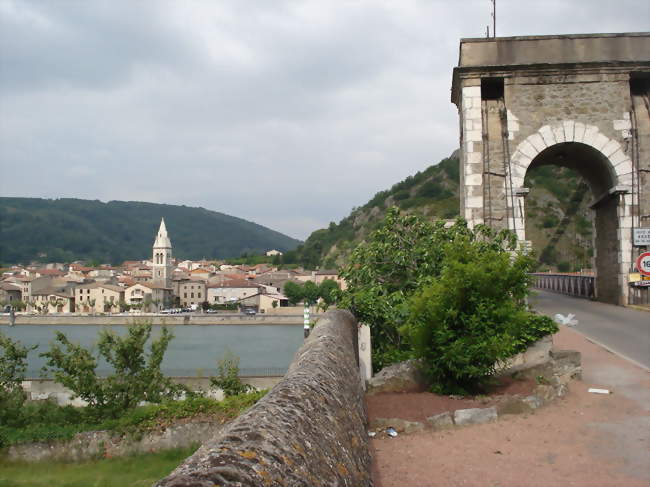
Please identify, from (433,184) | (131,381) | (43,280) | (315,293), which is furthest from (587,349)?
(43,280)

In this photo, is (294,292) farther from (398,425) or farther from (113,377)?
(398,425)

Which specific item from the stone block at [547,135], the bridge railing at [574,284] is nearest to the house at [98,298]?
the bridge railing at [574,284]

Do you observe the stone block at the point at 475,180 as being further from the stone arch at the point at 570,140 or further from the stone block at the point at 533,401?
the stone block at the point at 533,401

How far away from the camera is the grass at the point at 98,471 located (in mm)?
13281

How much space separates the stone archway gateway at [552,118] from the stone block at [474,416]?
9.02 metres

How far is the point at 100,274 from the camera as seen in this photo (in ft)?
516

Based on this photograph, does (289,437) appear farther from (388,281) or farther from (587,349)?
(388,281)

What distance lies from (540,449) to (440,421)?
1.25 metres

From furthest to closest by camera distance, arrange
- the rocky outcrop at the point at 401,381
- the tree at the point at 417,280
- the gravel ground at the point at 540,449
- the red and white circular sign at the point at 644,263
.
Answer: the red and white circular sign at the point at 644,263 → the rocky outcrop at the point at 401,381 → the tree at the point at 417,280 → the gravel ground at the point at 540,449

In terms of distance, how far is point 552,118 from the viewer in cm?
1535

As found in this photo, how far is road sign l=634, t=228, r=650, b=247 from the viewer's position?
15.1m

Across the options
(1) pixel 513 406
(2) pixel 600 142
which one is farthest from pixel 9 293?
(1) pixel 513 406

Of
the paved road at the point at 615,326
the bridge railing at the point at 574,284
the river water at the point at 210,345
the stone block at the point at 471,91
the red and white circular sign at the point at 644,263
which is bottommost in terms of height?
the river water at the point at 210,345

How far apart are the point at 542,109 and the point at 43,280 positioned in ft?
418
